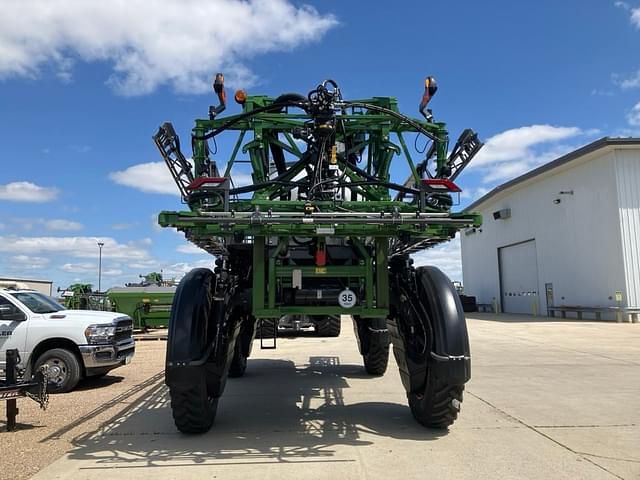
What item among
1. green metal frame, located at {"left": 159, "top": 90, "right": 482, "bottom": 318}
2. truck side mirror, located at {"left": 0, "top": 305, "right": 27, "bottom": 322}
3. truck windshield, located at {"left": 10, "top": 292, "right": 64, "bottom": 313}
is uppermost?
green metal frame, located at {"left": 159, "top": 90, "right": 482, "bottom": 318}

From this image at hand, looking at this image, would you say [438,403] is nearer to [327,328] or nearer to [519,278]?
[327,328]

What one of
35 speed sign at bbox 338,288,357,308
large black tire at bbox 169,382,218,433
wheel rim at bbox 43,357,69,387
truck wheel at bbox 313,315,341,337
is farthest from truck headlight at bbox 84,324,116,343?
truck wheel at bbox 313,315,341,337

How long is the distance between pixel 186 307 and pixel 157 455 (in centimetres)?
134

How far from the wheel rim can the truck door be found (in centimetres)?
39

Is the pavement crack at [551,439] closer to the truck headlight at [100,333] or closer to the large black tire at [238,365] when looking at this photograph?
the large black tire at [238,365]

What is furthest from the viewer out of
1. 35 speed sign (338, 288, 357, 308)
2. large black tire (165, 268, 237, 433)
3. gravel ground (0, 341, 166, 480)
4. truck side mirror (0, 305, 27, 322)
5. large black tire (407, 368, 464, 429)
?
truck side mirror (0, 305, 27, 322)

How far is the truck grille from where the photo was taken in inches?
366

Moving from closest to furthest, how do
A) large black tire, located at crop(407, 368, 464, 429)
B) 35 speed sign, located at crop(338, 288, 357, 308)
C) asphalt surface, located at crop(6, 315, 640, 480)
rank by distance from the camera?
1. asphalt surface, located at crop(6, 315, 640, 480)
2. large black tire, located at crop(407, 368, 464, 429)
3. 35 speed sign, located at crop(338, 288, 357, 308)

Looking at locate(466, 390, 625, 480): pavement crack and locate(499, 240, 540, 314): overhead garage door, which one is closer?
locate(466, 390, 625, 480): pavement crack

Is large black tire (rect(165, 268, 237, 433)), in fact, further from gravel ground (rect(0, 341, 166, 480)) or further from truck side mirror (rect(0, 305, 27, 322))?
truck side mirror (rect(0, 305, 27, 322))

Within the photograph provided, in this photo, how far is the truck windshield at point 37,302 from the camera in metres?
9.12

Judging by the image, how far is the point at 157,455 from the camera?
479 centimetres

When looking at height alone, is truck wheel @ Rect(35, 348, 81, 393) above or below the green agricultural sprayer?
below

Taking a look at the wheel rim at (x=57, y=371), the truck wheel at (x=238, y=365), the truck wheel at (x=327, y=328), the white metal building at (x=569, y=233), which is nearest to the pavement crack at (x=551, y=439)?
the truck wheel at (x=238, y=365)
